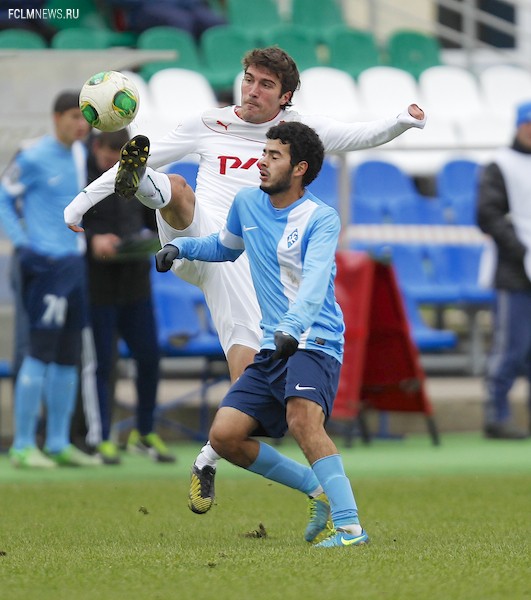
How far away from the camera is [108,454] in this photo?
10.5 m

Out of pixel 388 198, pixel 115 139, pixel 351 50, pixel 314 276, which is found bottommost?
pixel 388 198

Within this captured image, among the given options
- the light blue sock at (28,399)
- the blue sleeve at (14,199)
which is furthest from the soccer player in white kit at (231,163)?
the light blue sock at (28,399)

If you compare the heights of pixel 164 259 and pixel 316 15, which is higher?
pixel 164 259

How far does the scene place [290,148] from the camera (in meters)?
6.44

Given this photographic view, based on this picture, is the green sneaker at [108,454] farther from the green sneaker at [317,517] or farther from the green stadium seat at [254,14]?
the green stadium seat at [254,14]

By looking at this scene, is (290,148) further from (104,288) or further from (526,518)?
(104,288)

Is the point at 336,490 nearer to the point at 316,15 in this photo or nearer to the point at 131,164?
the point at 131,164

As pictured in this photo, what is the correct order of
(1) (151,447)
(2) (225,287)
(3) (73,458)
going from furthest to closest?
(1) (151,447)
(3) (73,458)
(2) (225,287)

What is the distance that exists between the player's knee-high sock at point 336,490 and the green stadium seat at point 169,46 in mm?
12014

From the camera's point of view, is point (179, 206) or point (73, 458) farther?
point (73, 458)

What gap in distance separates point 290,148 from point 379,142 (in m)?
0.84

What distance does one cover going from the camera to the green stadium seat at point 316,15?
19844 mm

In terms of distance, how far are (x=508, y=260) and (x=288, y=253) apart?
5926 mm

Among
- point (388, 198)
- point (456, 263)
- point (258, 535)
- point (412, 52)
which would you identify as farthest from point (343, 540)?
point (412, 52)
